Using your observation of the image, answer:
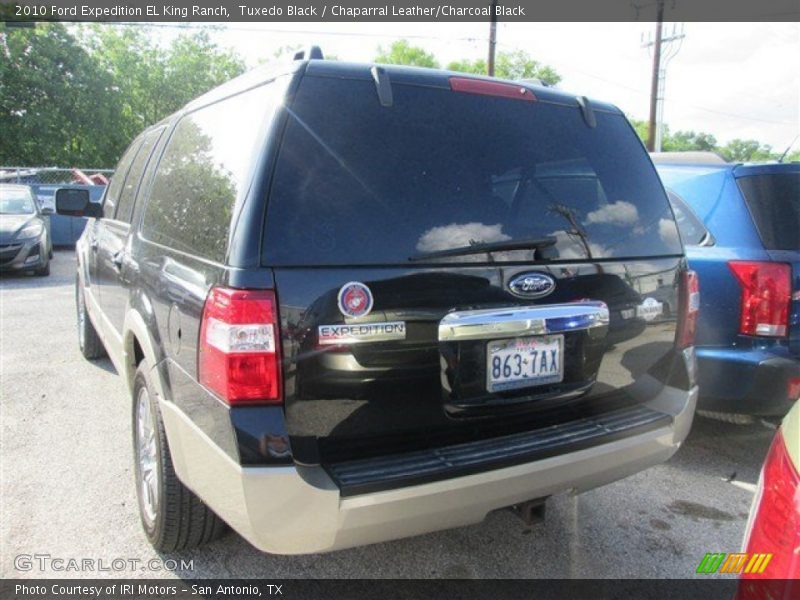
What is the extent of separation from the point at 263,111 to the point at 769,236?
2813 millimetres

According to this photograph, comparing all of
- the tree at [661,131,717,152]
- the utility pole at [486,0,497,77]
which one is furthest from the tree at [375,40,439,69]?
the tree at [661,131,717,152]

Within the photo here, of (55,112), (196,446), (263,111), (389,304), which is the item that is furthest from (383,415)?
(55,112)

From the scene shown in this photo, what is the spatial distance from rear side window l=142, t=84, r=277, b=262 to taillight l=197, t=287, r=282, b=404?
8.0 inches

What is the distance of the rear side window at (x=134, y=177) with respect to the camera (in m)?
3.57

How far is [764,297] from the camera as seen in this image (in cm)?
327

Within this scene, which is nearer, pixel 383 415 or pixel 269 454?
pixel 269 454

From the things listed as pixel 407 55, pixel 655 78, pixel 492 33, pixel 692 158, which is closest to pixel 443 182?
pixel 692 158

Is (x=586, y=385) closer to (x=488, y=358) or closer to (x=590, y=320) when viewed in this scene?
(x=590, y=320)

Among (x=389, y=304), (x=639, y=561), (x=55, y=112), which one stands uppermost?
(x=55, y=112)

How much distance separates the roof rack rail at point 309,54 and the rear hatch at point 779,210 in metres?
2.59

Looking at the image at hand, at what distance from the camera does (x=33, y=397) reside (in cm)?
464

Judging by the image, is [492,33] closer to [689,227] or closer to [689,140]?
[689,227]

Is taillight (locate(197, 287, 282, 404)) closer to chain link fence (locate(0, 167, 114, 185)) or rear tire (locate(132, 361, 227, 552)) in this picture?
rear tire (locate(132, 361, 227, 552))

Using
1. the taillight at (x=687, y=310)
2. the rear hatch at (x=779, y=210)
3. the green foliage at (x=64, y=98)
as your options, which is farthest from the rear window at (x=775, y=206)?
the green foliage at (x=64, y=98)
